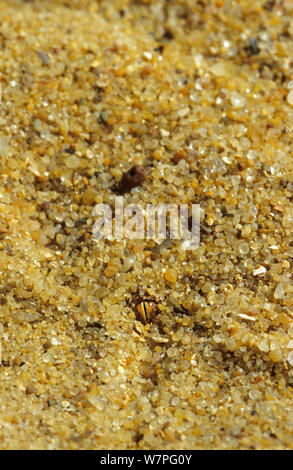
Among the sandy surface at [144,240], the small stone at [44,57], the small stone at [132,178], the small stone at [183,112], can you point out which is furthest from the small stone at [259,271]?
the small stone at [44,57]

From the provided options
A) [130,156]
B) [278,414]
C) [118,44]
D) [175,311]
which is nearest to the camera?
[278,414]

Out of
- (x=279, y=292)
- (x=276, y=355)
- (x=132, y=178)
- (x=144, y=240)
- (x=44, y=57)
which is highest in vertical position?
(x=44, y=57)

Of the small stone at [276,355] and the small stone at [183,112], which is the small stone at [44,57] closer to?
the small stone at [183,112]

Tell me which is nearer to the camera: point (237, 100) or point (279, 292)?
point (279, 292)

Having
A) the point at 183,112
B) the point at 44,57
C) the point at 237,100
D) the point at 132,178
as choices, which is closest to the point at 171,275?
the point at 132,178

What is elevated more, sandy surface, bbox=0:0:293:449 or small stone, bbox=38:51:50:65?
small stone, bbox=38:51:50:65

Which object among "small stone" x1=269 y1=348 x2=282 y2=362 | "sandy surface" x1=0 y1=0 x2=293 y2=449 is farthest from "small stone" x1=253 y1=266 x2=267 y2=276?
"small stone" x1=269 y1=348 x2=282 y2=362

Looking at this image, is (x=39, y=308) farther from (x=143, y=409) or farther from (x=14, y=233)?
(x=143, y=409)

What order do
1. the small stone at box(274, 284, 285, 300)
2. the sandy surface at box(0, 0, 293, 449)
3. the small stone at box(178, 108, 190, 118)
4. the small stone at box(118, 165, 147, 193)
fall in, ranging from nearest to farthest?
the sandy surface at box(0, 0, 293, 449), the small stone at box(274, 284, 285, 300), the small stone at box(118, 165, 147, 193), the small stone at box(178, 108, 190, 118)

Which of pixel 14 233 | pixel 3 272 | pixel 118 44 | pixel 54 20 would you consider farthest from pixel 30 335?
pixel 54 20

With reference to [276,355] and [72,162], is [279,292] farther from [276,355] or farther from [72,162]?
[72,162]

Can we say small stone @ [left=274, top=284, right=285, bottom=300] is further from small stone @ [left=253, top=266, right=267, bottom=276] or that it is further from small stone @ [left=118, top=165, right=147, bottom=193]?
small stone @ [left=118, top=165, right=147, bottom=193]
